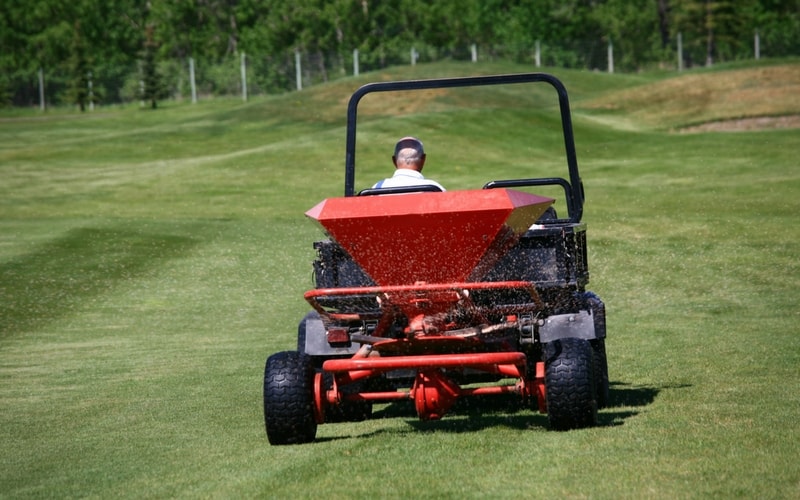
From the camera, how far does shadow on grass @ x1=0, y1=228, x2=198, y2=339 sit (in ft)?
52.0

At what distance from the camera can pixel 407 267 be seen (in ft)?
23.7

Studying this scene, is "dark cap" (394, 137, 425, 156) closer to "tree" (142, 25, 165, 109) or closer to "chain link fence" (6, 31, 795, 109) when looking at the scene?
"chain link fence" (6, 31, 795, 109)

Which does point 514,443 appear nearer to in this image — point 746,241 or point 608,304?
point 608,304

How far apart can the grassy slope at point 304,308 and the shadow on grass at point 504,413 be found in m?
0.05

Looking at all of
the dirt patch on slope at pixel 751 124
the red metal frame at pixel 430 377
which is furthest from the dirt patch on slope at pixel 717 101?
the red metal frame at pixel 430 377

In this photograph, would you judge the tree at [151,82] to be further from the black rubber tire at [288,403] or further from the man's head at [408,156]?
the black rubber tire at [288,403]

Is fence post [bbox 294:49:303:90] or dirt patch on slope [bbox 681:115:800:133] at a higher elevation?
fence post [bbox 294:49:303:90]

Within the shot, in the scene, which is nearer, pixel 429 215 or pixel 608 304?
pixel 429 215

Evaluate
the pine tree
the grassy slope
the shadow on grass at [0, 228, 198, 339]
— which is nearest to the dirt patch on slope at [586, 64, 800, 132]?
the grassy slope

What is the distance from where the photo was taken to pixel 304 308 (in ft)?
53.3

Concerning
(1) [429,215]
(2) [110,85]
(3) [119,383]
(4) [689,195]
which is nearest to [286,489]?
(1) [429,215]

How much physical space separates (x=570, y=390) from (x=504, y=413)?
143cm

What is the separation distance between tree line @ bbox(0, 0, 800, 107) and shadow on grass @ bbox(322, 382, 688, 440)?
179ft

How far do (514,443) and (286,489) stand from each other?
154 cm
